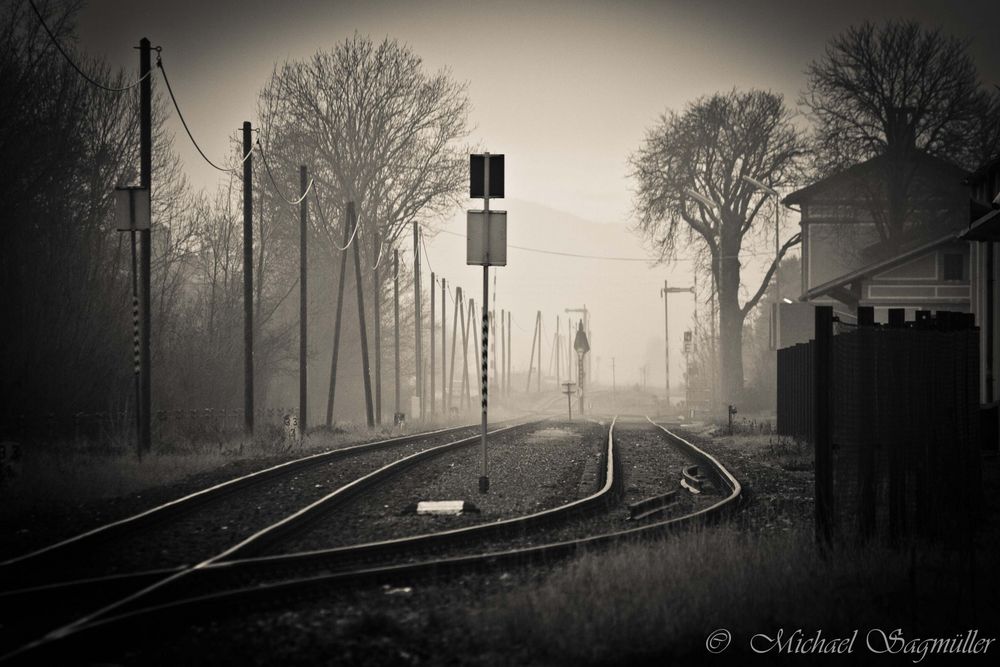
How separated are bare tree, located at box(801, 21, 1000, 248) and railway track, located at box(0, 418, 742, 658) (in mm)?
29282

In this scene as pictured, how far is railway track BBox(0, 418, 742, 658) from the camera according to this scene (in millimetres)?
5820

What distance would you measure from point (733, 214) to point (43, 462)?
35365 millimetres

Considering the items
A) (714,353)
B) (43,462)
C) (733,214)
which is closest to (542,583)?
(43,462)

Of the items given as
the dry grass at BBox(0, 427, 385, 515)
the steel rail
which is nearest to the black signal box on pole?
the steel rail

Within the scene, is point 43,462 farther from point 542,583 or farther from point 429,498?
point 542,583

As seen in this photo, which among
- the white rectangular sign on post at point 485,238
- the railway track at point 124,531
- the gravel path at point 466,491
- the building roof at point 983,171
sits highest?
the building roof at point 983,171

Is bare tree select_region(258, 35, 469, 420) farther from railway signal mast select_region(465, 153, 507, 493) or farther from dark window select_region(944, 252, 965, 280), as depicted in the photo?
railway signal mast select_region(465, 153, 507, 493)

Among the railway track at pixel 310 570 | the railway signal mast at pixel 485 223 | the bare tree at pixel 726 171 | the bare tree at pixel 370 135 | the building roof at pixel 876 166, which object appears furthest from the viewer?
the bare tree at pixel 726 171

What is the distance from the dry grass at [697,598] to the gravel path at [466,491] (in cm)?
255

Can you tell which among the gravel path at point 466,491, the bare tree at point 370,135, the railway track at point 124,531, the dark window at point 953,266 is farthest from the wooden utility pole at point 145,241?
the dark window at point 953,266

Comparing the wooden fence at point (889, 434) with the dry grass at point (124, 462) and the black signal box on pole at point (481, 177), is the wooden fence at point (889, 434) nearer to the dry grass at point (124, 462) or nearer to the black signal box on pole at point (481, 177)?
the black signal box on pole at point (481, 177)

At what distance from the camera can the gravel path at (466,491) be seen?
9.60 meters

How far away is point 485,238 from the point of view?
12.9 m

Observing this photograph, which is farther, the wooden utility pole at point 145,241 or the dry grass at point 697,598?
the wooden utility pole at point 145,241
